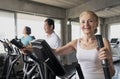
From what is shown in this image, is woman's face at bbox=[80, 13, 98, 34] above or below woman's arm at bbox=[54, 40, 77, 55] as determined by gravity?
above

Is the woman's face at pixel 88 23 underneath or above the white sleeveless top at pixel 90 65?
above

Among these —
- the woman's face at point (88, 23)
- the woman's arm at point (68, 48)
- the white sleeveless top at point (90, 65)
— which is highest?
the woman's face at point (88, 23)

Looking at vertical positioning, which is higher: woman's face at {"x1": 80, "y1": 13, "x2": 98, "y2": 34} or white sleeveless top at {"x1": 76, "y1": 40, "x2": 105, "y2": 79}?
woman's face at {"x1": 80, "y1": 13, "x2": 98, "y2": 34}

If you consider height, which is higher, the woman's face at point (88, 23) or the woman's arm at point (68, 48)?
the woman's face at point (88, 23)

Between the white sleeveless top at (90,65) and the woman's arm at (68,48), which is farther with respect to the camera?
the woman's arm at (68,48)

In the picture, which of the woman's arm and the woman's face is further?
the woman's arm

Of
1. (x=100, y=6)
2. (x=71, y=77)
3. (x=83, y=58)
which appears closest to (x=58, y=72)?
(x=83, y=58)

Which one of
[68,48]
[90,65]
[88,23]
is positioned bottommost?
[90,65]

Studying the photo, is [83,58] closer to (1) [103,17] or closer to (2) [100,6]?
(2) [100,6]

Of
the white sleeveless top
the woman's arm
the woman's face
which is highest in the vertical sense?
the woman's face

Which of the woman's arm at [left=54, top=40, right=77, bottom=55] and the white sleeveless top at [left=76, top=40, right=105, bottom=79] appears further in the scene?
the woman's arm at [left=54, top=40, right=77, bottom=55]

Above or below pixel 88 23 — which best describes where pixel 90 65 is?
below

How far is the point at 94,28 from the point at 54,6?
673 cm

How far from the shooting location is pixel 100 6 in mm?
6969
